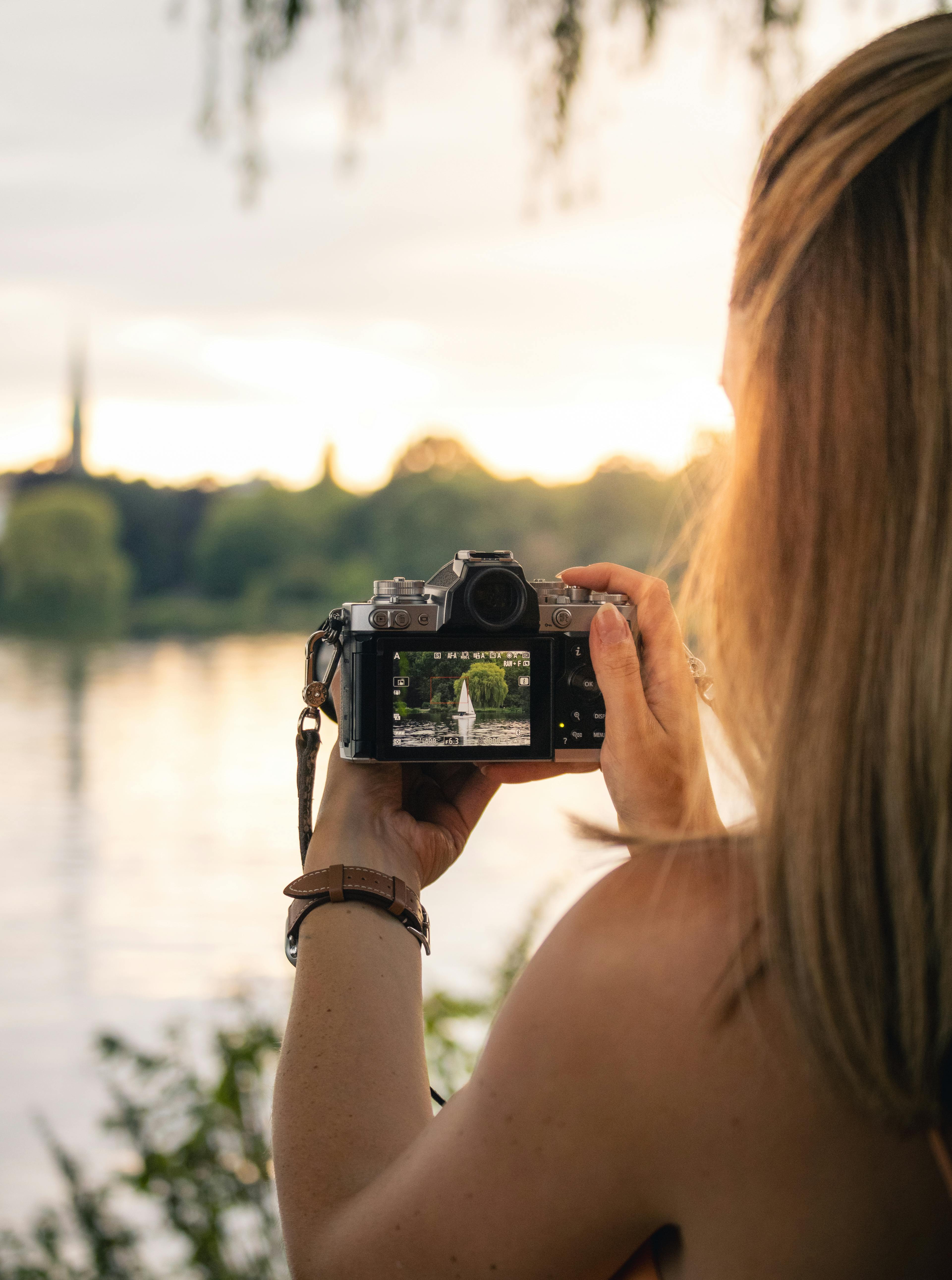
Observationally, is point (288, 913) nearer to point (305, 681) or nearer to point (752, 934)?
point (305, 681)

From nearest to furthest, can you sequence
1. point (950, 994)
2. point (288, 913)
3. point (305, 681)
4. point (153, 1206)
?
point (950, 994), point (288, 913), point (305, 681), point (153, 1206)

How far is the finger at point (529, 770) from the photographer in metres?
0.84

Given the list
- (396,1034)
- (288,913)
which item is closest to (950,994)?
(396,1034)

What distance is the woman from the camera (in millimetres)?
395

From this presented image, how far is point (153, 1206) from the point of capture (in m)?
1.79

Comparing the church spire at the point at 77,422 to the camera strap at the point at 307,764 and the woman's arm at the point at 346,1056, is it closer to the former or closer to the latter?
the camera strap at the point at 307,764

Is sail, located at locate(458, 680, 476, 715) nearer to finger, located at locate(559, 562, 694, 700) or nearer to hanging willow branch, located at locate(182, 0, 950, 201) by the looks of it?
finger, located at locate(559, 562, 694, 700)

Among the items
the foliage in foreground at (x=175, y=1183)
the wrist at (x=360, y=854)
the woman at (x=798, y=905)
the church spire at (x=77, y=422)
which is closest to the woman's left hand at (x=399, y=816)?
the wrist at (x=360, y=854)

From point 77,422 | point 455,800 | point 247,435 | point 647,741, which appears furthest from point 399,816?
point 77,422

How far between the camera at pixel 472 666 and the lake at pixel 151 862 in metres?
0.15

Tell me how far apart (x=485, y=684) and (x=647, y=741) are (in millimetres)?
187

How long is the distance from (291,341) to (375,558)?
788 mm

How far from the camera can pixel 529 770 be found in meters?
0.84

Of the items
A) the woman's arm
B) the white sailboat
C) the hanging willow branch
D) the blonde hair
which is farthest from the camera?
the hanging willow branch
